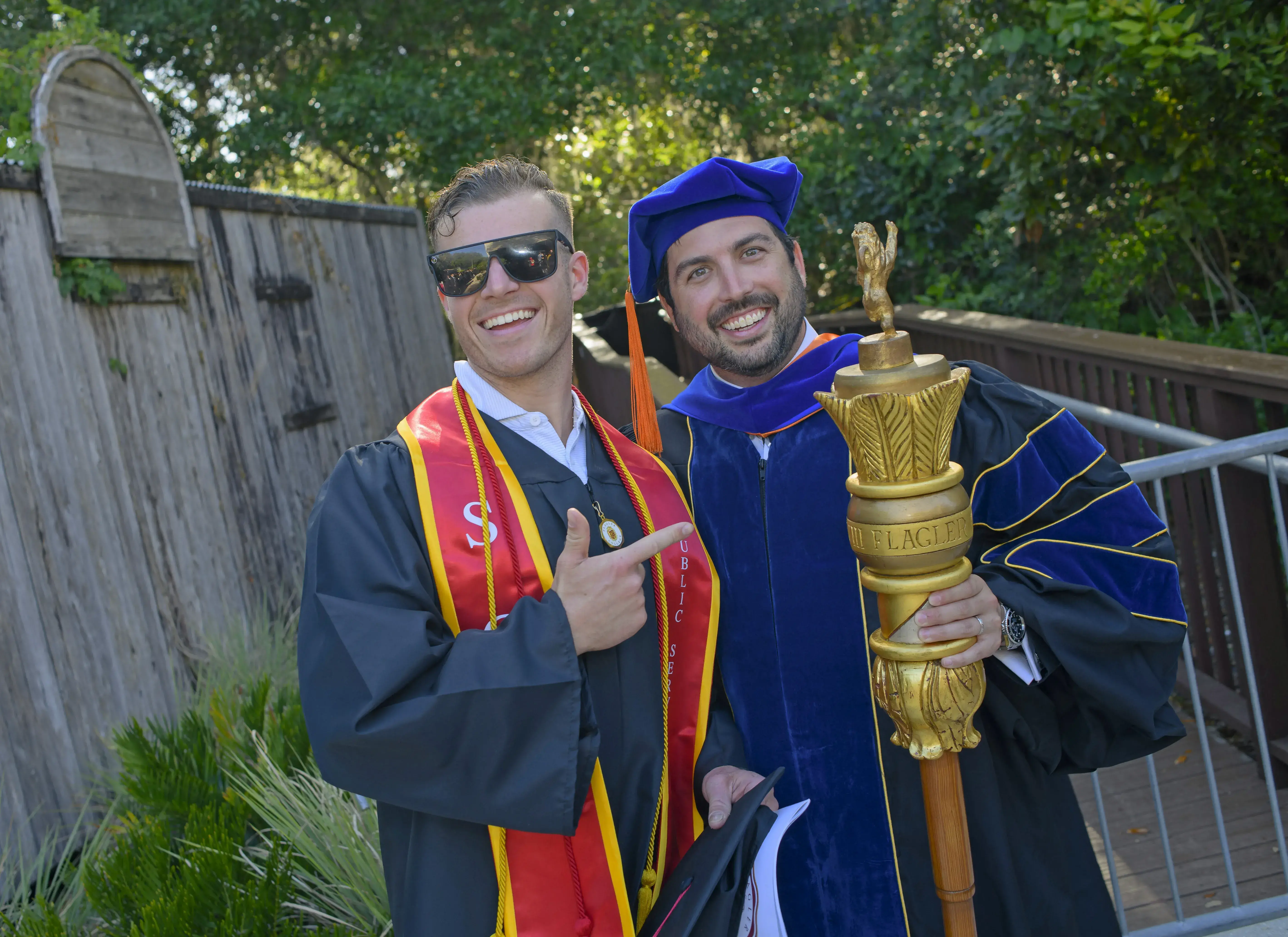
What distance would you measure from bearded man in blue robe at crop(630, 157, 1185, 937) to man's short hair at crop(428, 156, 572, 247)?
0.32 meters

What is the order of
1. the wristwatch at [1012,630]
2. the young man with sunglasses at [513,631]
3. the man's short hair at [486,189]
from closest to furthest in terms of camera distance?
the young man with sunglasses at [513,631] → the wristwatch at [1012,630] → the man's short hair at [486,189]

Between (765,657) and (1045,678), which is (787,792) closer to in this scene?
(765,657)

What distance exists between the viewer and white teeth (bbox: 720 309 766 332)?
2.19 meters

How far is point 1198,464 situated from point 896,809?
119cm

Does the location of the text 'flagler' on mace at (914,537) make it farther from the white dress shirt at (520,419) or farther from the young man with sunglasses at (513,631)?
the white dress shirt at (520,419)

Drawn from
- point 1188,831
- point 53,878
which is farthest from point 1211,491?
point 53,878


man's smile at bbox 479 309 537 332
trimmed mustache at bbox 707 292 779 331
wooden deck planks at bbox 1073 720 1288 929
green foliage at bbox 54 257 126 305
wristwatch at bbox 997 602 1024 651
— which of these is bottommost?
wooden deck planks at bbox 1073 720 1288 929

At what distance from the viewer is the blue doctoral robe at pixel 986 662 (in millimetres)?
1750

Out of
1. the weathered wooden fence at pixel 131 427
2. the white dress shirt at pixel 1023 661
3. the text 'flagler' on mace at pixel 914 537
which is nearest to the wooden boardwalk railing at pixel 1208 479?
the white dress shirt at pixel 1023 661

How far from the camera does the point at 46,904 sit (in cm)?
235

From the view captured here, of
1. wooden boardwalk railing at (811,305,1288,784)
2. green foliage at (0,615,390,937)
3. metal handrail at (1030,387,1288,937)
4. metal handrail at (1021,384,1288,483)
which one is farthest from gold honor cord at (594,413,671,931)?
wooden boardwalk railing at (811,305,1288,784)

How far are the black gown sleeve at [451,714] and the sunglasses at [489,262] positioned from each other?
2.14 feet

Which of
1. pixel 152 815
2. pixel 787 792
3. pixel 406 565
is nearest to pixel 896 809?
pixel 787 792

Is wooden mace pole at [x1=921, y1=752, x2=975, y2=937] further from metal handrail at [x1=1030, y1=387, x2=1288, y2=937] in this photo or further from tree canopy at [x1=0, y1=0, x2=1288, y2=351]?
tree canopy at [x1=0, y1=0, x2=1288, y2=351]
